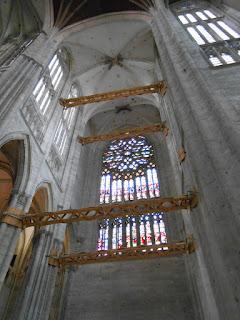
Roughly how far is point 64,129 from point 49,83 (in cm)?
253

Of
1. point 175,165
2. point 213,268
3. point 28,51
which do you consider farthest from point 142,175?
point 213,268

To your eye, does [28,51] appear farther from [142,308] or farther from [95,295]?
[142,308]

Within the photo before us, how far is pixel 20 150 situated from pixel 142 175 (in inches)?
391

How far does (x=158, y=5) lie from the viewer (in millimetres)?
12914

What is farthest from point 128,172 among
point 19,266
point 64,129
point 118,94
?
point 19,266

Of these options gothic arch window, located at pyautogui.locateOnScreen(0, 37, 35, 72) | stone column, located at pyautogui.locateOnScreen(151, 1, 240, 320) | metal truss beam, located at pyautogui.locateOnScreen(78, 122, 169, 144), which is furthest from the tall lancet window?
gothic arch window, located at pyautogui.locateOnScreen(0, 37, 35, 72)

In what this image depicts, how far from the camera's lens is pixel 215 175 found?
13.9ft

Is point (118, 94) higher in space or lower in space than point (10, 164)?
higher

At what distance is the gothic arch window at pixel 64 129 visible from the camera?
44.1 feet

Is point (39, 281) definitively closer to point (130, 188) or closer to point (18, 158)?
point (18, 158)

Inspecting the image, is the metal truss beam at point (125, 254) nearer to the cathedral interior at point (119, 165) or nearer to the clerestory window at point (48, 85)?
the cathedral interior at point (119, 165)

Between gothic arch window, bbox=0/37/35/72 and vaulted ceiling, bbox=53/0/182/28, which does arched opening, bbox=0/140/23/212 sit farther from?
vaulted ceiling, bbox=53/0/182/28

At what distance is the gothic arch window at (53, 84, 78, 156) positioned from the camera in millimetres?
13453

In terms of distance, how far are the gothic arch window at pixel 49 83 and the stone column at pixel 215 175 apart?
7.09 m
